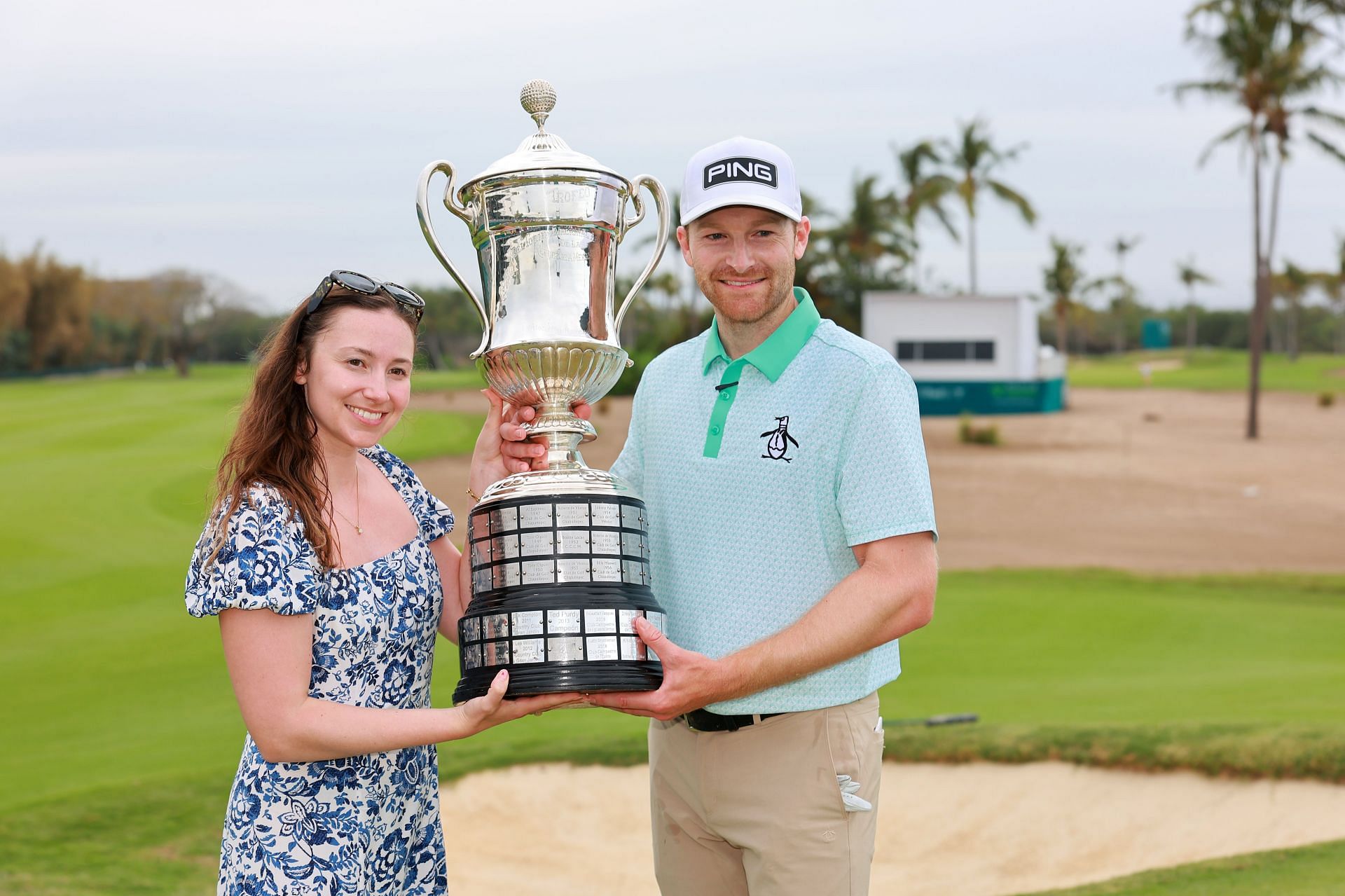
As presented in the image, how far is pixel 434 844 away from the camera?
2766 mm

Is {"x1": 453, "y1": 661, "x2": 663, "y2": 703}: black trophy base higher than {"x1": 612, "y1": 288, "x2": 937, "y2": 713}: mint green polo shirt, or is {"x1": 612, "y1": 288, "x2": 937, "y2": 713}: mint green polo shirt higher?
{"x1": 612, "y1": 288, "x2": 937, "y2": 713}: mint green polo shirt

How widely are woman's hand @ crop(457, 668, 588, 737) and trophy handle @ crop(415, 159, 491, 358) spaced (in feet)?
2.57

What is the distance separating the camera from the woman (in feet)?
7.91

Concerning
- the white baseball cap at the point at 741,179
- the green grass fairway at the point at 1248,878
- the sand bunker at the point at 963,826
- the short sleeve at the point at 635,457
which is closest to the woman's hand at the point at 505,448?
the short sleeve at the point at 635,457

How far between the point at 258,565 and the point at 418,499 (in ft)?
1.69

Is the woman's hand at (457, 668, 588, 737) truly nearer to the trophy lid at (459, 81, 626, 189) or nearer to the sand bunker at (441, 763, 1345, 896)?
the trophy lid at (459, 81, 626, 189)

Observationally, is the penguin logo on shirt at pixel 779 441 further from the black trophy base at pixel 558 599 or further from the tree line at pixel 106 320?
the tree line at pixel 106 320

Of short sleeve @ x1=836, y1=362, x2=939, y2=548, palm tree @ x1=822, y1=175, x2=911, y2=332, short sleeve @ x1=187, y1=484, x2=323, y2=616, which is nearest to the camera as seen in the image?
short sleeve @ x1=187, y1=484, x2=323, y2=616

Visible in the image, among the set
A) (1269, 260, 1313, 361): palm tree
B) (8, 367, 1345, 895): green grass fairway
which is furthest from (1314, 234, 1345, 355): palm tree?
(8, 367, 1345, 895): green grass fairway

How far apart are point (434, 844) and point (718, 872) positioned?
2.27 feet

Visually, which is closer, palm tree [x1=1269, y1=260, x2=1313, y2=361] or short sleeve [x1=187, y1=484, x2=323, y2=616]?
short sleeve [x1=187, y1=484, x2=323, y2=616]

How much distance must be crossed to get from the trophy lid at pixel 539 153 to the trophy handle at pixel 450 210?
1.4 inches

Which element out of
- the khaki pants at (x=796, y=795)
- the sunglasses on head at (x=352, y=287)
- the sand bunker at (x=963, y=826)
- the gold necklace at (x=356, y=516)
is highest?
the sunglasses on head at (x=352, y=287)

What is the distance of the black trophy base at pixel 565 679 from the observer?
2469 mm
